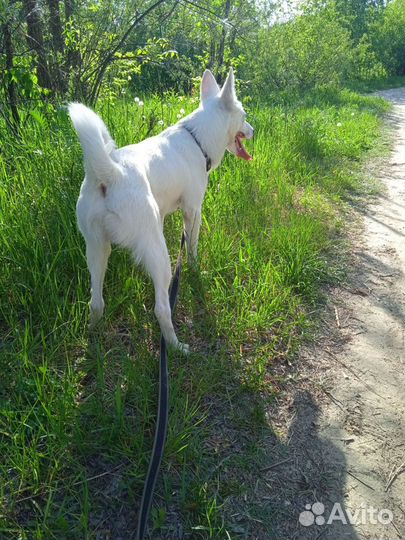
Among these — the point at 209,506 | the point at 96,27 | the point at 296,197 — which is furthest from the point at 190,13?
the point at 209,506

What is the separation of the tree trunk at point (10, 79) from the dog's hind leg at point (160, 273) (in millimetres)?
2043

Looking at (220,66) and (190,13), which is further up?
(190,13)

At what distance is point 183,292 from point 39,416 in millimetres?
1228

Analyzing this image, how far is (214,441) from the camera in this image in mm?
1819

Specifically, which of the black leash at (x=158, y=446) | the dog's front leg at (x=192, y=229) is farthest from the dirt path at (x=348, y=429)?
the dog's front leg at (x=192, y=229)

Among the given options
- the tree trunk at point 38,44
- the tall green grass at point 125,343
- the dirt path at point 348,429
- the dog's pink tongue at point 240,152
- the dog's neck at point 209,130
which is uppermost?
the tree trunk at point 38,44

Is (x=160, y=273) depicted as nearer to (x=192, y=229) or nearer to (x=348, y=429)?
(x=192, y=229)

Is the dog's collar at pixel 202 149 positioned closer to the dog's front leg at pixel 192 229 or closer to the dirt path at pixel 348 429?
the dog's front leg at pixel 192 229

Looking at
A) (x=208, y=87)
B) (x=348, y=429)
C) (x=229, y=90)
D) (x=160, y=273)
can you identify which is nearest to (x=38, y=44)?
(x=208, y=87)

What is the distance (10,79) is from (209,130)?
1.64 meters

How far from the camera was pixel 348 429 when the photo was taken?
1.95 metres

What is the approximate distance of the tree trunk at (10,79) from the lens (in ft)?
10.1

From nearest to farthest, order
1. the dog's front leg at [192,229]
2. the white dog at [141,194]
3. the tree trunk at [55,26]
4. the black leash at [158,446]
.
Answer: the black leash at [158,446]
the white dog at [141,194]
the dog's front leg at [192,229]
the tree trunk at [55,26]

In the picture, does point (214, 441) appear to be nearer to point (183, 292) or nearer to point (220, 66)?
point (183, 292)
